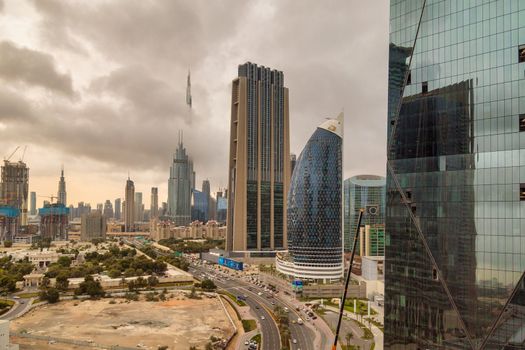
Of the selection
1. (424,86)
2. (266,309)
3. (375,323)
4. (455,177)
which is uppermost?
(424,86)

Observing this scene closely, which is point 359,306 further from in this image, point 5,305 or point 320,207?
point 5,305

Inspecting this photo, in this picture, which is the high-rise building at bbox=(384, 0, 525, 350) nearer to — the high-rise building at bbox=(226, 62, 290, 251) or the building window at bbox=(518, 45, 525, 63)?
the building window at bbox=(518, 45, 525, 63)

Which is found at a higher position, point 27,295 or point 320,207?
point 320,207

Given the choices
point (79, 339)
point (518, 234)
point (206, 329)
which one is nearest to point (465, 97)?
point (518, 234)

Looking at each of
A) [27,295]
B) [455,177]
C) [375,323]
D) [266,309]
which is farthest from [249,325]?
[27,295]

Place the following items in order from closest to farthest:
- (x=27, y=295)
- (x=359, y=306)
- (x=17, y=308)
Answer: (x=17, y=308) < (x=359, y=306) < (x=27, y=295)

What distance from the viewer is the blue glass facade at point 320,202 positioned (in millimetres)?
115625

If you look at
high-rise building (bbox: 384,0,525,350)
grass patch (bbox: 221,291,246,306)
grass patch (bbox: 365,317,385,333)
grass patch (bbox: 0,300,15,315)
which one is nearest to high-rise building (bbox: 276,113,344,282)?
grass patch (bbox: 221,291,246,306)

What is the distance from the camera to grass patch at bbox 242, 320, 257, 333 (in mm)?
71444

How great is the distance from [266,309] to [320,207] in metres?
38.2

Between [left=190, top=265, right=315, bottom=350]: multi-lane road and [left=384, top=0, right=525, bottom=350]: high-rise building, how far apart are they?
90.8 ft

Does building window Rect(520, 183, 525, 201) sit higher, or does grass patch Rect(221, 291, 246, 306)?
building window Rect(520, 183, 525, 201)

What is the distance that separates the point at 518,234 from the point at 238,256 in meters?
129

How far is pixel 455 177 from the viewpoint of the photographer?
35.4 m
